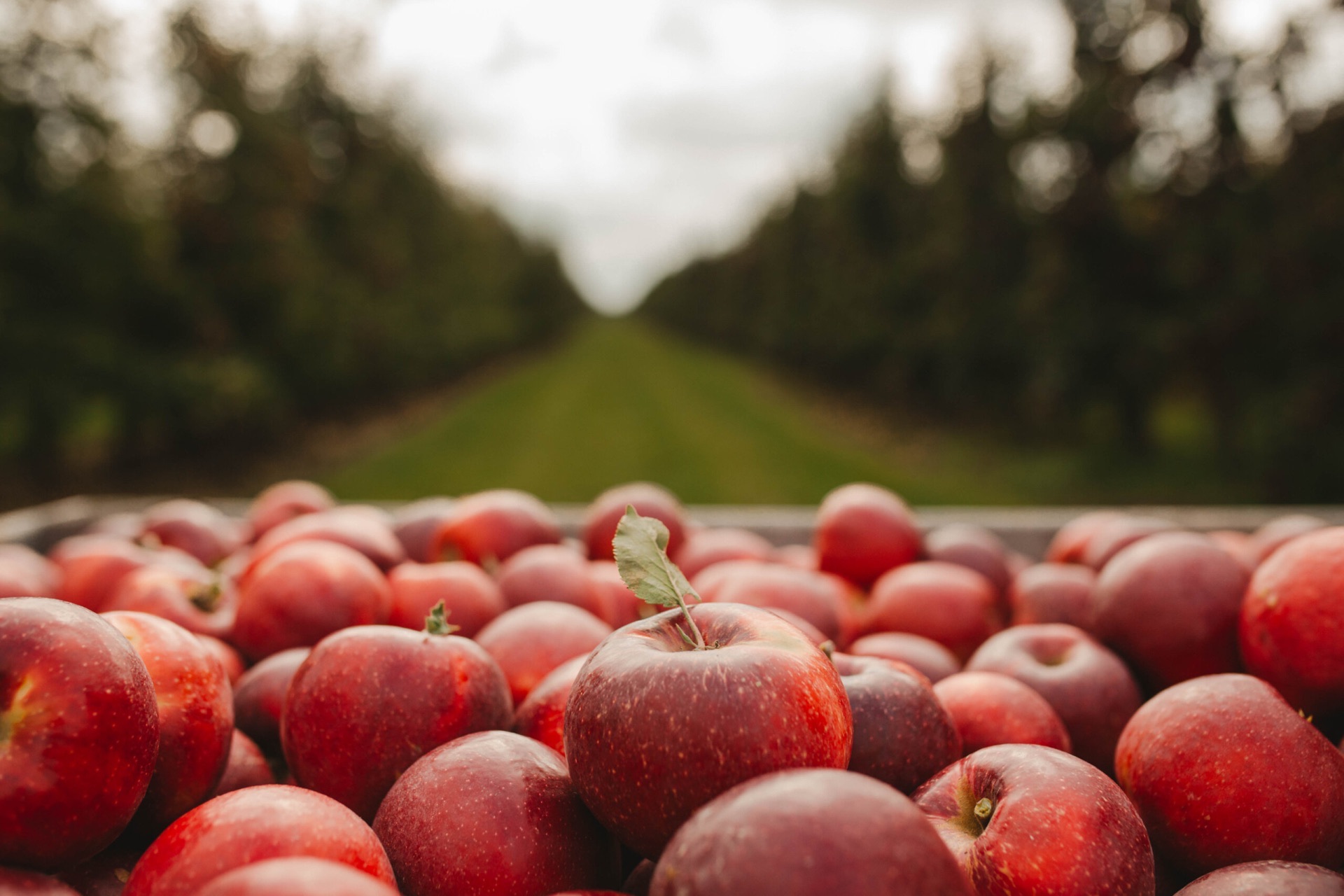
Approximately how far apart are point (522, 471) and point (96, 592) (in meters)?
11.8

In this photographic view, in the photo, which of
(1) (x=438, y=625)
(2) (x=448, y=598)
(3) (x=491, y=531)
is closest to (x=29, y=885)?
(1) (x=438, y=625)

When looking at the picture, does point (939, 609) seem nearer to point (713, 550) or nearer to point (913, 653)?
point (913, 653)

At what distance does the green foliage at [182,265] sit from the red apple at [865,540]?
11134 millimetres

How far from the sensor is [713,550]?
384 cm

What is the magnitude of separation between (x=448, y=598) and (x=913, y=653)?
1.46m

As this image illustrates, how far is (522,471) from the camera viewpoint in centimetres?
1505

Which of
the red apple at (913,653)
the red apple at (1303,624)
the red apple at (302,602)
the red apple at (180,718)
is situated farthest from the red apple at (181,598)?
the red apple at (1303,624)

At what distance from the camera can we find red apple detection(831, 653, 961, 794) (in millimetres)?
1860

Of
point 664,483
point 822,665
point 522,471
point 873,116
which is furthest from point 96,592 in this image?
point 873,116

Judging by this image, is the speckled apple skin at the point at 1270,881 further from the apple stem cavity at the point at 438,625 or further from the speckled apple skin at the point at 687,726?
the apple stem cavity at the point at 438,625

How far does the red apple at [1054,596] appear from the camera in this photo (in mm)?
3148

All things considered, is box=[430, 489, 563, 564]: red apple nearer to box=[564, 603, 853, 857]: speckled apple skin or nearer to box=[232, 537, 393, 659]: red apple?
box=[232, 537, 393, 659]: red apple

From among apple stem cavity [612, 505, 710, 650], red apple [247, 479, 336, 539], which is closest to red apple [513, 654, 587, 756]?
apple stem cavity [612, 505, 710, 650]

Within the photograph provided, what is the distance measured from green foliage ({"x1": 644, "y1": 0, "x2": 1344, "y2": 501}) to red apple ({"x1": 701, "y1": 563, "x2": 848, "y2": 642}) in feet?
34.5
